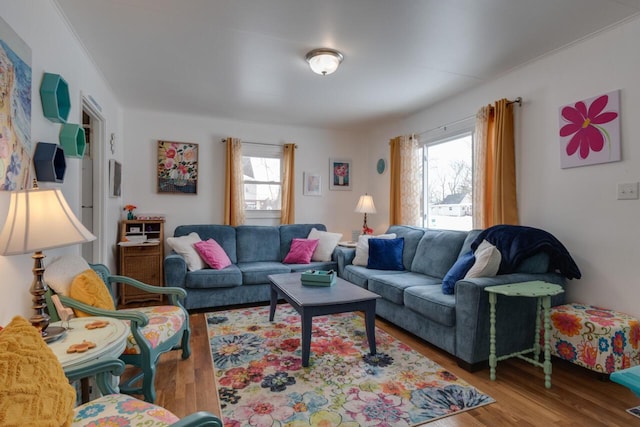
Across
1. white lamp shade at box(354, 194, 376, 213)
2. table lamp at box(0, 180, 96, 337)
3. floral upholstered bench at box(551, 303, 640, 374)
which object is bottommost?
floral upholstered bench at box(551, 303, 640, 374)

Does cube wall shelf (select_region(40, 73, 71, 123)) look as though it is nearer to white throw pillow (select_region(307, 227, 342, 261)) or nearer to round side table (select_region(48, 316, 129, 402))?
round side table (select_region(48, 316, 129, 402))

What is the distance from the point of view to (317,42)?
2529 millimetres

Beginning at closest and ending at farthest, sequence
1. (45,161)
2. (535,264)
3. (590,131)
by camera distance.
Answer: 1. (45,161)
2. (590,131)
3. (535,264)

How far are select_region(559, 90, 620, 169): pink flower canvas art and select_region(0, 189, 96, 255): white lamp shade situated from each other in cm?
329

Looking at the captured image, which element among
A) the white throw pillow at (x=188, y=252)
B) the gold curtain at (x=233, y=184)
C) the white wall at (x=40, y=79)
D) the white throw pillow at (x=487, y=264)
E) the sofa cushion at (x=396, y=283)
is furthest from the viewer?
the gold curtain at (x=233, y=184)

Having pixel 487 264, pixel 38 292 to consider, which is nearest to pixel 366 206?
pixel 487 264

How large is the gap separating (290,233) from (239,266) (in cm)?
93

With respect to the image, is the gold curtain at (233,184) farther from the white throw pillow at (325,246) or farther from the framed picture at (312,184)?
the white throw pillow at (325,246)

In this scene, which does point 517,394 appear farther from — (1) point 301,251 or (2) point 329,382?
(1) point 301,251

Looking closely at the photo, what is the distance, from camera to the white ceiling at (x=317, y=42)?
211cm

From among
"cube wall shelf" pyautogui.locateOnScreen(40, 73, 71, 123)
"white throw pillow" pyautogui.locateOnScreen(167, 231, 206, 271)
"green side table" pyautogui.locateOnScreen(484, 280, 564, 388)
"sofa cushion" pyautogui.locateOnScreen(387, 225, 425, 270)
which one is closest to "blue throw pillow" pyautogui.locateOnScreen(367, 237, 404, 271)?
"sofa cushion" pyautogui.locateOnScreen(387, 225, 425, 270)

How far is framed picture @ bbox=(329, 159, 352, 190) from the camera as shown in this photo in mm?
5344

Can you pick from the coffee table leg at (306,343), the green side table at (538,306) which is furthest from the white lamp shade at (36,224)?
the green side table at (538,306)

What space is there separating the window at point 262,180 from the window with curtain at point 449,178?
82.7 inches
